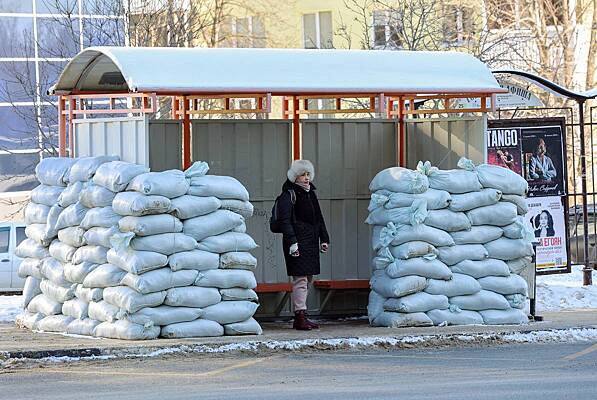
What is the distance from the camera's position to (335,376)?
10.5 meters

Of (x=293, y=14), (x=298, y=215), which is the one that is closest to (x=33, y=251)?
(x=298, y=215)

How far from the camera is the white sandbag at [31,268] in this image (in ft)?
46.6

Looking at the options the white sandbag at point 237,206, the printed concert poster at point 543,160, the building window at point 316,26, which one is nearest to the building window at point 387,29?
the building window at point 316,26

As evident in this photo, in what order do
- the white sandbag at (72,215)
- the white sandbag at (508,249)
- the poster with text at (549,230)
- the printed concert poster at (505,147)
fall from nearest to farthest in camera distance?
the white sandbag at (72,215) → the white sandbag at (508,249) → the printed concert poster at (505,147) → the poster with text at (549,230)

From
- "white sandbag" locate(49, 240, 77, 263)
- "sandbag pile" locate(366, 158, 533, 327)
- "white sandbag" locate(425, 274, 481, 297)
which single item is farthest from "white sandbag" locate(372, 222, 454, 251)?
"white sandbag" locate(49, 240, 77, 263)

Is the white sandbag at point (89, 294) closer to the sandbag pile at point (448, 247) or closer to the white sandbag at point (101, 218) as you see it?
the white sandbag at point (101, 218)

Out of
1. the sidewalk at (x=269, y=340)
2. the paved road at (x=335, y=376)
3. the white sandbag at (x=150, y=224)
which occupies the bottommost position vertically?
the paved road at (x=335, y=376)

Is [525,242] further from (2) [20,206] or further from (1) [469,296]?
(2) [20,206]

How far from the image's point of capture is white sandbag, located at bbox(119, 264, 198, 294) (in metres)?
12.3

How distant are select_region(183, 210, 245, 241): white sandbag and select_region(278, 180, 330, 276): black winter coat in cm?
85

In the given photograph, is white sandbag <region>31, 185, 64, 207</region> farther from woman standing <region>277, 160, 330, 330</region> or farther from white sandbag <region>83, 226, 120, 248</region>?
woman standing <region>277, 160, 330, 330</region>

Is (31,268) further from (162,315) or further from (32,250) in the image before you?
(162,315)

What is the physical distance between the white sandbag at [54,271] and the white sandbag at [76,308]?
8.3 inches

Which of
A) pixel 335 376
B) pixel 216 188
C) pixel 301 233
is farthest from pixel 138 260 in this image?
pixel 335 376
